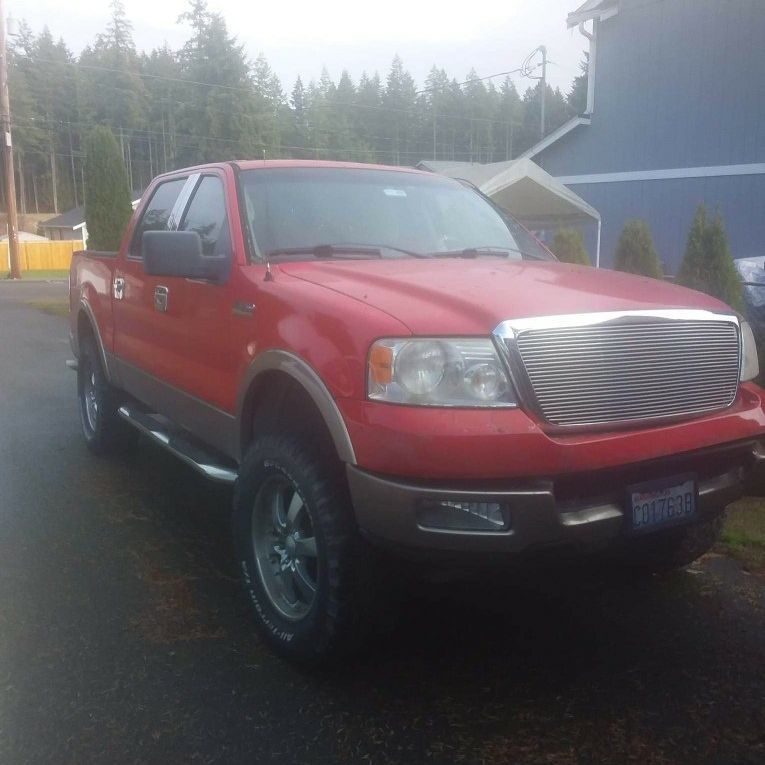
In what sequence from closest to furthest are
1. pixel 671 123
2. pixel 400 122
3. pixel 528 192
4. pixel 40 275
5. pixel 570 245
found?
1. pixel 570 245
2. pixel 528 192
3. pixel 671 123
4. pixel 40 275
5. pixel 400 122

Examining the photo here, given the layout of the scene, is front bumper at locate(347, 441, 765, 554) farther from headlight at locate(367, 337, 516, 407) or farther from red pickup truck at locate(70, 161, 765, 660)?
headlight at locate(367, 337, 516, 407)

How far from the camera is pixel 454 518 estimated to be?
2.83 meters

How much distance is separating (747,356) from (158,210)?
3653mm

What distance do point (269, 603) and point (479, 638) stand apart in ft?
2.87

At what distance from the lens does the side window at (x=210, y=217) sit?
4262 mm

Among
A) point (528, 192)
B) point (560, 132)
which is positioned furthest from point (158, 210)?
point (560, 132)

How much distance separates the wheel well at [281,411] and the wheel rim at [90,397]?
121 inches

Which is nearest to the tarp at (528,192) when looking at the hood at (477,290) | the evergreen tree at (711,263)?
the evergreen tree at (711,263)

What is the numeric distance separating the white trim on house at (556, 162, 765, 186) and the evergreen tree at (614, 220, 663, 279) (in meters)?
7.75

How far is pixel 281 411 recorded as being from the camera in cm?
358

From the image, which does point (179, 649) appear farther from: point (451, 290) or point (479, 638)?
point (451, 290)

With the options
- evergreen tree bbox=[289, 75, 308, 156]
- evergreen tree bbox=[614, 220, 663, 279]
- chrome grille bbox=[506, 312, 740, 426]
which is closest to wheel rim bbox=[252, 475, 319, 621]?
chrome grille bbox=[506, 312, 740, 426]

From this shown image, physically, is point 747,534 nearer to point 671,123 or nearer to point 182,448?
point 182,448

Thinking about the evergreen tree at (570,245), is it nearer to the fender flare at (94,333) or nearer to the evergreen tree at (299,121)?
the fender flare at (94,333)
